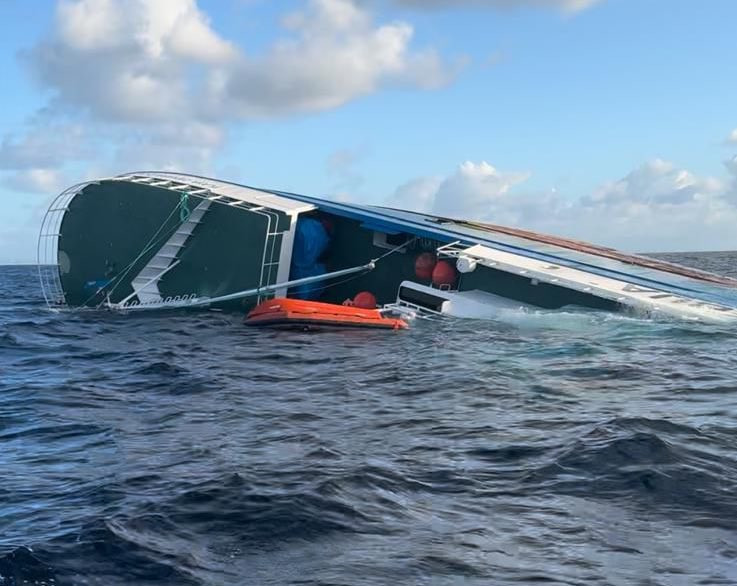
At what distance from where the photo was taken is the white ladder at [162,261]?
70.6ft

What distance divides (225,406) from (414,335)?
659 centimetres

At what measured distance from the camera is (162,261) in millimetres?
22109

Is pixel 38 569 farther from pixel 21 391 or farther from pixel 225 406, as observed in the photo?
pixel 21 391

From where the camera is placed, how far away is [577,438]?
8.08 metres

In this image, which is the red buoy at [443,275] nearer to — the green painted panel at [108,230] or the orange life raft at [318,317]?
the orange life raft at [318,317]

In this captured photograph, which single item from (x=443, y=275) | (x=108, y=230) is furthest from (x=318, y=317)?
(x=108, y=230)

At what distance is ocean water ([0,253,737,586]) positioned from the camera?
17.6 feet

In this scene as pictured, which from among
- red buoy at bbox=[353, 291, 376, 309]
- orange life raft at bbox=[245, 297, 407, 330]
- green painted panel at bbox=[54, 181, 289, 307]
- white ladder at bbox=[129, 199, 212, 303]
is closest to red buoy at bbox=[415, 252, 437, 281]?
red buoy at bbox=[353, 291, 376, 309]

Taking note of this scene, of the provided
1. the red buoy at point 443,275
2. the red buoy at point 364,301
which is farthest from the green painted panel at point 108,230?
the red buoy at point 443,275

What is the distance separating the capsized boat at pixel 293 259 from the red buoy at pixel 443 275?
0.08 feet

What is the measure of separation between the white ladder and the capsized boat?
0.03 m

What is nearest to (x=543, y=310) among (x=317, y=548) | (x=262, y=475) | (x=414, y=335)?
(x=414, y=335)

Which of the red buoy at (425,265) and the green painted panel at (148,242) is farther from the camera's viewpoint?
the green painted panel at (148,242)

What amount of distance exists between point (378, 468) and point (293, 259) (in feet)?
46.5
